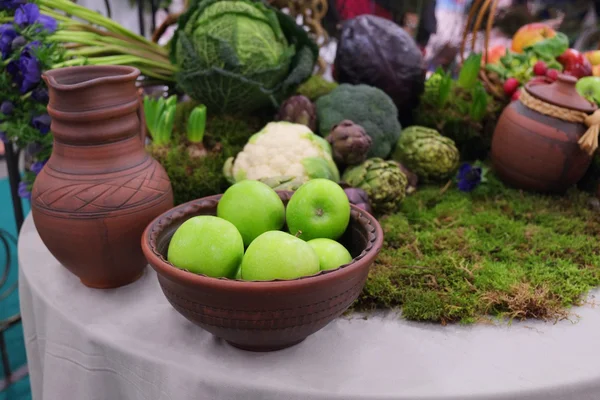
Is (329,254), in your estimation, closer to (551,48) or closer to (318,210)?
(318,210)

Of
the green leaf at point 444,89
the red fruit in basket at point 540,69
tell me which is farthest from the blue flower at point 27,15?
the red fruit in basket at point 540,69

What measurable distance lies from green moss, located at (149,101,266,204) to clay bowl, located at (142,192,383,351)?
0.52m

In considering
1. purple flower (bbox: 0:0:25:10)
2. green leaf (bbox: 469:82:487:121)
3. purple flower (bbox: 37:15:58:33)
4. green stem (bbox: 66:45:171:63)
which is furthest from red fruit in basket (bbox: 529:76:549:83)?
purple flower (bbox: 0:0:25:10)

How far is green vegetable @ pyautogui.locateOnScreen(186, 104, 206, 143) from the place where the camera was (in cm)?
125

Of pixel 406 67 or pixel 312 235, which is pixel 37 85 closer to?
pixel 312 235

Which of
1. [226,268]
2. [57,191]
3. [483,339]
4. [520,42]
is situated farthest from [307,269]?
[520,42]

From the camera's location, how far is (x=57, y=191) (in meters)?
0.81

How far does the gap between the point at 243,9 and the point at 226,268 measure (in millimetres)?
977

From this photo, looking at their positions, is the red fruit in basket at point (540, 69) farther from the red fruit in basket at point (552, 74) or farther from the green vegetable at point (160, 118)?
the green vegetable at point (160, 118)

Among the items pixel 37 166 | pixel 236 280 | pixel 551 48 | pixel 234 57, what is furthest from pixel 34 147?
pixel 551 48

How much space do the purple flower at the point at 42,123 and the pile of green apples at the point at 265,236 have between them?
55 centimetres

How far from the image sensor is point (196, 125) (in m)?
1.26

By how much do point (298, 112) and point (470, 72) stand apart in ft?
2.00

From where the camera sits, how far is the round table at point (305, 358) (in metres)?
0.67
